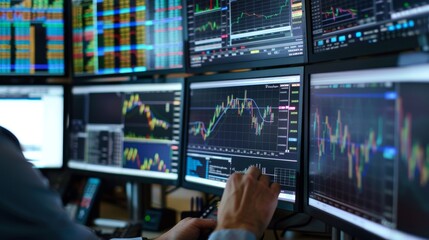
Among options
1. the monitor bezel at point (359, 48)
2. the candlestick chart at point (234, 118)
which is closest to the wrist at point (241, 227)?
the candlestick chart at point (234, 118)

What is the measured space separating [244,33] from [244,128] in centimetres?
30

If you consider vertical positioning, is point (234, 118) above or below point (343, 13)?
below

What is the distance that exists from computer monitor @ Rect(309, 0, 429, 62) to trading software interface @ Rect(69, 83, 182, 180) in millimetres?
634

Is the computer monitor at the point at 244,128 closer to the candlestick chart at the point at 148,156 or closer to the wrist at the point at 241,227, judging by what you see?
the candlestick chart at the point at 148,156

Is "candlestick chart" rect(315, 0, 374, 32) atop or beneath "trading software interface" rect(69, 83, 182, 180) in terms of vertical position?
atop

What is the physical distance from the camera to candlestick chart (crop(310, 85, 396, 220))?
0.97 metres

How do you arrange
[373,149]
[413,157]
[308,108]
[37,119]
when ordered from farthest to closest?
[37,119]
[308,108]
[373,149]
[413,157]

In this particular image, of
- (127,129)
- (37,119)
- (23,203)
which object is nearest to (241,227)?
(23,203)

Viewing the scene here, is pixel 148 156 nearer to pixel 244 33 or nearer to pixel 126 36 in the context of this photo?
pixel 126 36

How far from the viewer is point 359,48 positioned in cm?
113

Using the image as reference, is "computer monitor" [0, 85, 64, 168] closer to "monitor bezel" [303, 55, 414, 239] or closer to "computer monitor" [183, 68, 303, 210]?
"computer monitor" [183, 68, 303, 210]

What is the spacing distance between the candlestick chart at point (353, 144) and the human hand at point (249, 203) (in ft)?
0.43

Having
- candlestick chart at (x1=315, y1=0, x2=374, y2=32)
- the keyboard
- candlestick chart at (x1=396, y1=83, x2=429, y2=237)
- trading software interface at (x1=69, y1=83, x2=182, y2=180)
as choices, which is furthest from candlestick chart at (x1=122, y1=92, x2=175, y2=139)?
candlestick chart at (x1=396, y1=83, x2=429, y2=237)

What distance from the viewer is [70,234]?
109 cm
